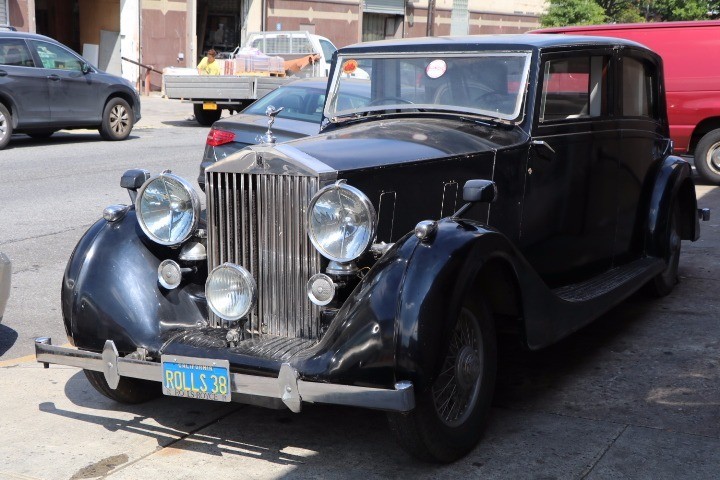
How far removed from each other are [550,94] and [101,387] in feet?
9.67

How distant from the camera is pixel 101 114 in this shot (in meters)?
16.6

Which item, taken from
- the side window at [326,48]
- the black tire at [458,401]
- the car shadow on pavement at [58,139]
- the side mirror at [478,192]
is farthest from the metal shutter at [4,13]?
the black tire at [458,401]

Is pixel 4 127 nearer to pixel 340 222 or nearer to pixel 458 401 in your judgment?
pixel 340 222

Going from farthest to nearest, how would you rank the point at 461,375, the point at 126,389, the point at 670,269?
the point at 670,269
the point at 126,389
the point at 461,375

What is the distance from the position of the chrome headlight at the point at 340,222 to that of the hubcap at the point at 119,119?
1354cm

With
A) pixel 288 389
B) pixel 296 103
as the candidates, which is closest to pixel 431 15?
pixel 296 103

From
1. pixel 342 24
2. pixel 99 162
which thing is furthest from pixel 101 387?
pixel 342 24

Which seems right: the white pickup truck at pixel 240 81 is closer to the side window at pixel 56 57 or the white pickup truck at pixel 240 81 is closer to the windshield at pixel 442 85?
the side window at pixel 56 57

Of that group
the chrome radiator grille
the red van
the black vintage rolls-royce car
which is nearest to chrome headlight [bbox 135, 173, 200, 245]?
the black vintage rolls-royce car

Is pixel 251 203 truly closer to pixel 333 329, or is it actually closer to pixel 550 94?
pixel 333 329

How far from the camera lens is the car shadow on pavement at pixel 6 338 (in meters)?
5.91

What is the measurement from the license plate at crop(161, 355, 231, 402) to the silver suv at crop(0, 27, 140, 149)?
11856mm

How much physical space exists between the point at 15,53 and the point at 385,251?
12.7 metres

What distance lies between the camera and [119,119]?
17016mm
